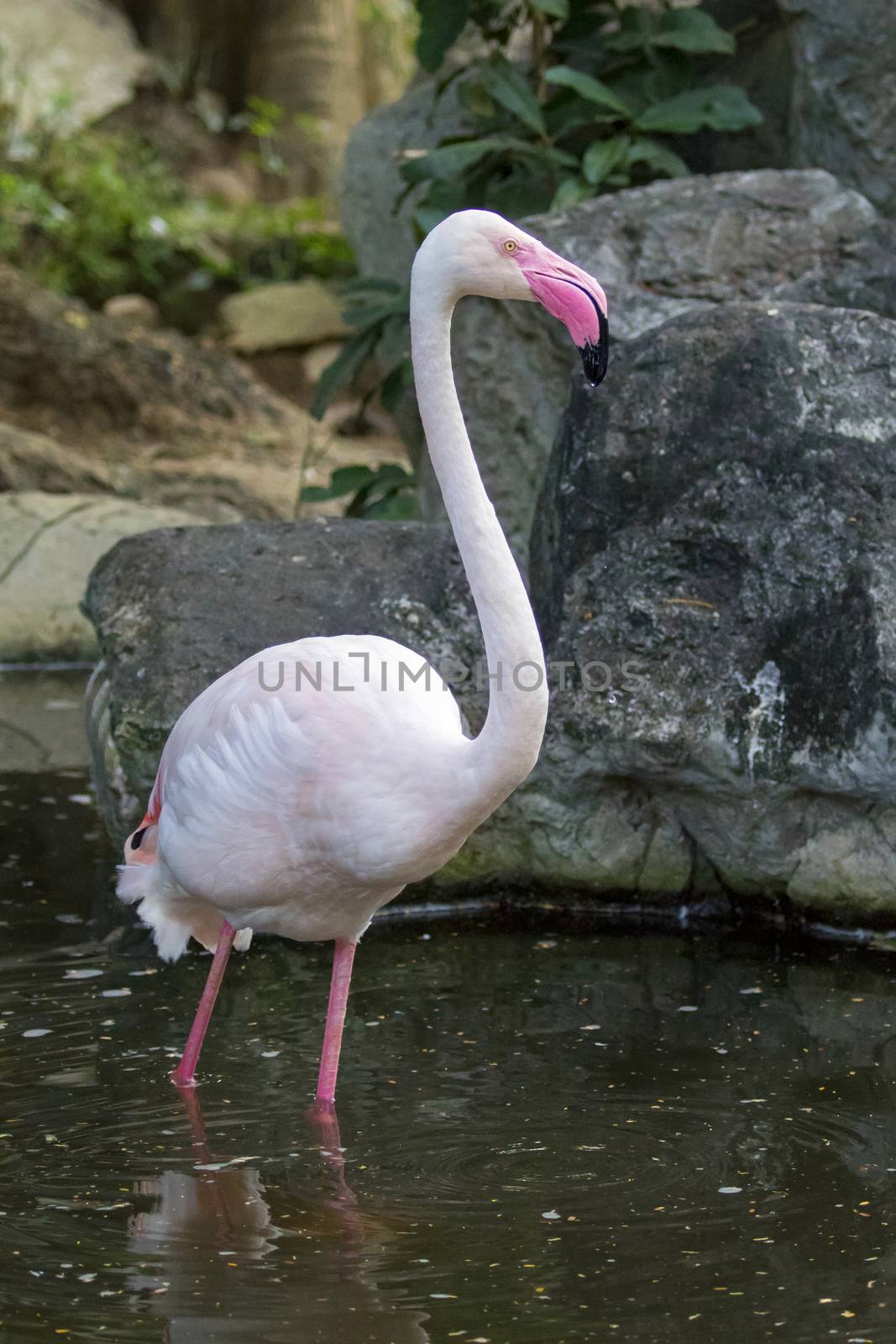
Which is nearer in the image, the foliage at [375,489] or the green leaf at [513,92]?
the green leaf at [513,92]

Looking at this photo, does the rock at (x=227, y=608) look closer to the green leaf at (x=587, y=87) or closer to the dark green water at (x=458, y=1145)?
the dark green water at (x=458, y=1145)

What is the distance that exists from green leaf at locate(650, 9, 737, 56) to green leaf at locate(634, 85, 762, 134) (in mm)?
176

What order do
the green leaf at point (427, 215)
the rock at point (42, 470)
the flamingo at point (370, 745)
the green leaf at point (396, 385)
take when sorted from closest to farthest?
the flamingo at point (370, 745)
the green leaf at point (427, 215)
the green leaf at point (396, 385)
the rock at point (42, 470)

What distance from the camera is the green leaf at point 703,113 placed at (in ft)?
21.5

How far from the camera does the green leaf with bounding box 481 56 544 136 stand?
267 inches

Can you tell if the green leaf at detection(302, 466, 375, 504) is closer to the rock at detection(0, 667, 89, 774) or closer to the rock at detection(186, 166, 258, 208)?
the rock at detection(0, 667, 89, 774)

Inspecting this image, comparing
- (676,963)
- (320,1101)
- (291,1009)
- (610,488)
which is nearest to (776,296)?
(610,488)

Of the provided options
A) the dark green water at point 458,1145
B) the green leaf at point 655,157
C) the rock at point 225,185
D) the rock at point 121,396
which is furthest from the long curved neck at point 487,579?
the rock at point 225,185

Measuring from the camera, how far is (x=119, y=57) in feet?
48.7

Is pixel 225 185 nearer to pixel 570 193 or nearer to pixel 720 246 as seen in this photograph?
pixel 570 193

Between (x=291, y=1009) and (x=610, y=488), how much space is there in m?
1.76

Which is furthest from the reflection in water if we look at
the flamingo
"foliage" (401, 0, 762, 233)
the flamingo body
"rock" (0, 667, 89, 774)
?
"foliage" (401, 0, 762, 233)

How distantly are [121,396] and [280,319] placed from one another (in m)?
1.99

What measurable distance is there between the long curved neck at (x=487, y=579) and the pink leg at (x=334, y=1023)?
0.83m
